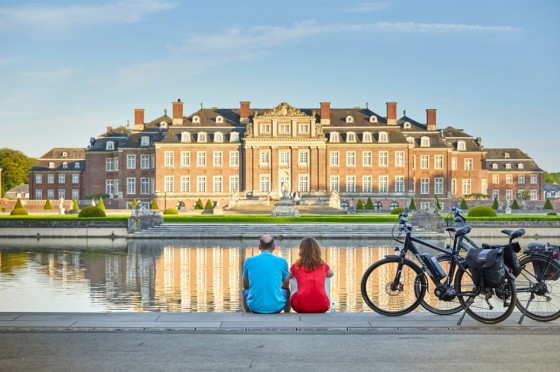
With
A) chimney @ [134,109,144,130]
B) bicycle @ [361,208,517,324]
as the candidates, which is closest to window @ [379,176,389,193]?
chimney @ [134,109,144,130]

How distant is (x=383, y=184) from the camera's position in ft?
216

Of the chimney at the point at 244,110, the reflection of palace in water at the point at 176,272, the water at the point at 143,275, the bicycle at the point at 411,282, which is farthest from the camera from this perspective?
the chimney at the point at 244,110

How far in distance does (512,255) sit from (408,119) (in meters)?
63.2

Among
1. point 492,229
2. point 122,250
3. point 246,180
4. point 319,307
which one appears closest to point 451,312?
point 319,307

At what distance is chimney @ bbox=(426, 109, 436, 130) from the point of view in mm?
67438

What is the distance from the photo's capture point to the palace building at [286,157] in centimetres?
6462

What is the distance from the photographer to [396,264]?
878 centimetres

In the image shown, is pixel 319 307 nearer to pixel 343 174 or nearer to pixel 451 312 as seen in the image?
pixel 451 312

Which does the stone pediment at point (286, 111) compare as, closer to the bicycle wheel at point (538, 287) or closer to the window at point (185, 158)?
the window at point (185, 158)

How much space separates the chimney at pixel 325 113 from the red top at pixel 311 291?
57.8 metres

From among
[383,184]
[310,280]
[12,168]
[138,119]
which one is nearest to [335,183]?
[383,184]

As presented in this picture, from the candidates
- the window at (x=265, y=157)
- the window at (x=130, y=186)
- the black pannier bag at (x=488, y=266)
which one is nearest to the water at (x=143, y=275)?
the black pannier bag at (x=488, y=266)

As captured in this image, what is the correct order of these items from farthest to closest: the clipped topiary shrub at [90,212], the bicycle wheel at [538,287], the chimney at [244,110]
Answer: the chimney at [244,110]
the clipped topiary shrub at [90,212]
the bicycle wheel at [538,287]

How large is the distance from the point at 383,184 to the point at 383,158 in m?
A: 2.28
